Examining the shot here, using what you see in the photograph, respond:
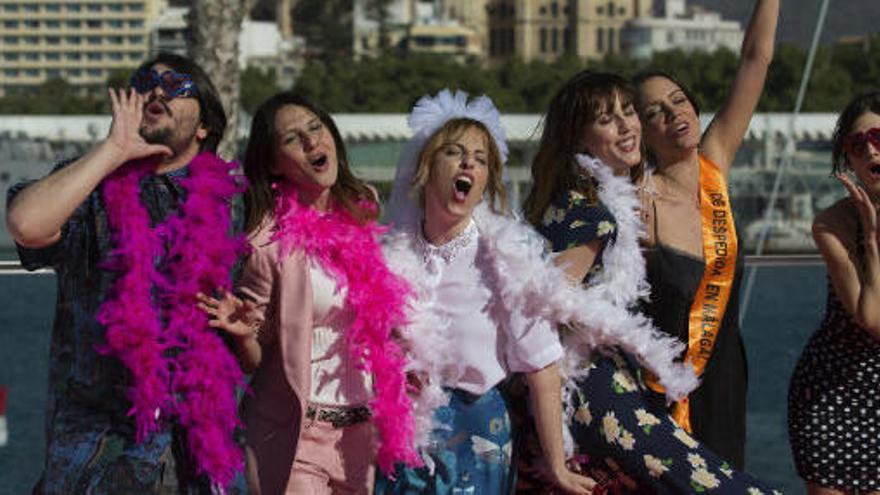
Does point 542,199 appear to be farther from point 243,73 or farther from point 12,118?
point 243,73

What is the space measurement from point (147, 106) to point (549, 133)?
858 millimetres

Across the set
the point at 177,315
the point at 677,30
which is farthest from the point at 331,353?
the point at 677,30

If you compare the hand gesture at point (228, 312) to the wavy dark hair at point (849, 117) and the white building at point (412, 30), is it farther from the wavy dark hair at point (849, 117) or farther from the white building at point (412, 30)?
the white building at point (412, 30)

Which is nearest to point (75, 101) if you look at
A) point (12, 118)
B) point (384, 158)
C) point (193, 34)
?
point (12, 118)

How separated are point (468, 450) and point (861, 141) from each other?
1.20 m

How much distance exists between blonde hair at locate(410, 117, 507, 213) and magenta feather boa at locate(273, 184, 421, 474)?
0.17m

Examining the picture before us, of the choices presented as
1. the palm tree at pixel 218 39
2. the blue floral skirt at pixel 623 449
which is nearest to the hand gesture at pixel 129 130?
the blue floral skirt at pixel 623 449

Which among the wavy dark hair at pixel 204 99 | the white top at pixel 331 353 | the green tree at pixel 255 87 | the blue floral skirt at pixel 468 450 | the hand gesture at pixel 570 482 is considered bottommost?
the green tree at pixel 255 87

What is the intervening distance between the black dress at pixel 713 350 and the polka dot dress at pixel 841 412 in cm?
15

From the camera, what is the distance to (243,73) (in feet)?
278

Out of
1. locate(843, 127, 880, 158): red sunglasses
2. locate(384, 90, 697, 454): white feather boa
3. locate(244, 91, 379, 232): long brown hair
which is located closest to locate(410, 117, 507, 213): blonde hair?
locate(384, 90, 697, 454): white feather boa

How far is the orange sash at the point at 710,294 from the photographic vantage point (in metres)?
4.01

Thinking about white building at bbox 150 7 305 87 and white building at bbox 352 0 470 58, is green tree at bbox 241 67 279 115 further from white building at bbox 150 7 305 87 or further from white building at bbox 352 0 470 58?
white building at bbox 150 7 305 87

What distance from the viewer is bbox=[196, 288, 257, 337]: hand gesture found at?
137 inches
